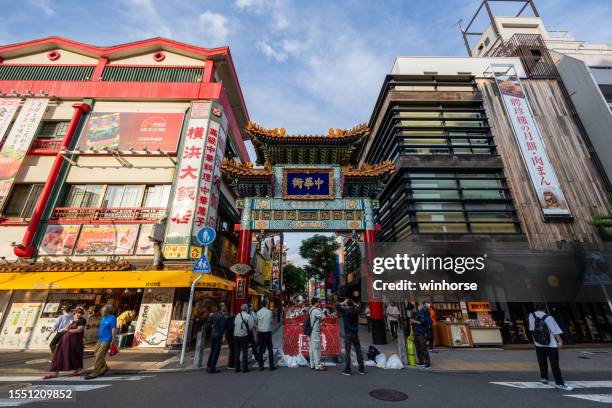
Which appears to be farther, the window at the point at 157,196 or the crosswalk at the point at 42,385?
the window at the point at 157,196

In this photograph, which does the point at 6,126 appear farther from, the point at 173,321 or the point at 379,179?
the point at 379,179

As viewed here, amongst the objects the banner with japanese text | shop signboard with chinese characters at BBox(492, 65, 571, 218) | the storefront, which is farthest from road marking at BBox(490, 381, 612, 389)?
the banner with japanese text

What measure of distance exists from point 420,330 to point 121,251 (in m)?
13.1

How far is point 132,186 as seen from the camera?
13688 mm

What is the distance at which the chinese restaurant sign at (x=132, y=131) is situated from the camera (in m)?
14.2

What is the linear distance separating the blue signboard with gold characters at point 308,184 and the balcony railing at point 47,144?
1285cm

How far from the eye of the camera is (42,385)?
5.76 meters

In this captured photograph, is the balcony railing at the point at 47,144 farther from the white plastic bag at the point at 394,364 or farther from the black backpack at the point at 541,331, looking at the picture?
the black backpack at the point at 541,331

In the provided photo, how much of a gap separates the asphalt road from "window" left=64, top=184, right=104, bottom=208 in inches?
350

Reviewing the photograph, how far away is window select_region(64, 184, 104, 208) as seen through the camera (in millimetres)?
13211

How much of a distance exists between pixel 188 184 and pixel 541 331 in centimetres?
1416

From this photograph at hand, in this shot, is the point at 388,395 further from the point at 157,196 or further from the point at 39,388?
the point at 157,196

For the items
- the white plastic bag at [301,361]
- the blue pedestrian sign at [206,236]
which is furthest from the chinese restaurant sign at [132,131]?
the white plastic bag at [301,361]

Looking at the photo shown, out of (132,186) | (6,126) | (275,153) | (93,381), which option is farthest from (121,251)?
(6,126)
